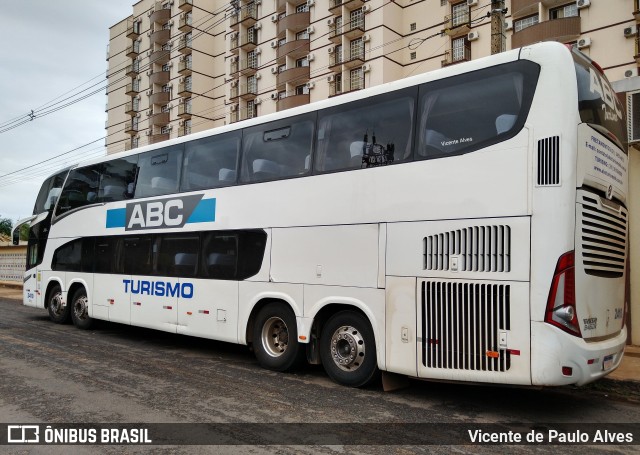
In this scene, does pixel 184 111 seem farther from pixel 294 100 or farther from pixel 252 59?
pixel 294 100

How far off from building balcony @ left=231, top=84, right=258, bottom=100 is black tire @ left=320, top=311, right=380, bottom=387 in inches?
1300

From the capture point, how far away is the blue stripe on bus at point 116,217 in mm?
10914

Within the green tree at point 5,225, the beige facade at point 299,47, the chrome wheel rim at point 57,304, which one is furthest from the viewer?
the green tree at point 5,225

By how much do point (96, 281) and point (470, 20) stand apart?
24091 millimetres

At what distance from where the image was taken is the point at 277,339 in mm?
8102

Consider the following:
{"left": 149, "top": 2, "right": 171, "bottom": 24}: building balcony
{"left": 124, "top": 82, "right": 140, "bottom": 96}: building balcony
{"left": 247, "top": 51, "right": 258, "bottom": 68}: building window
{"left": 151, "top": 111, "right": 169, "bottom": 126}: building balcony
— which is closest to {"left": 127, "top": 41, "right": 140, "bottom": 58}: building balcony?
{"left": 124, "top": 82, "right": 140, "bottom": 96}: building balcony

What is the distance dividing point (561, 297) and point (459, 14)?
88.7 feet

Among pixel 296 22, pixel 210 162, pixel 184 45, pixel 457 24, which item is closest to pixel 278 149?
pixel 210 162

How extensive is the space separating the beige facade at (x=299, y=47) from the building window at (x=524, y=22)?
5 cm

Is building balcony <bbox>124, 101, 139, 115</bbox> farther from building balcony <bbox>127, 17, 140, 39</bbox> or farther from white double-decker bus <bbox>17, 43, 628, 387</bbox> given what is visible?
white double-decker bus <bbox>17, 43, 628, 387</bbox>

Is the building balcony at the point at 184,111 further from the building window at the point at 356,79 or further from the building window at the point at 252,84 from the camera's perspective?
the building window at the point at 356,79

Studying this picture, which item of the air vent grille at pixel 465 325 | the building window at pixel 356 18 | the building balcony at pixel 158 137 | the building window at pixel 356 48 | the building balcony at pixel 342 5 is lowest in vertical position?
the air vent grille at pixel 465 325

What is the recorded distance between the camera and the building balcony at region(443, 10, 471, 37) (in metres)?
27.6

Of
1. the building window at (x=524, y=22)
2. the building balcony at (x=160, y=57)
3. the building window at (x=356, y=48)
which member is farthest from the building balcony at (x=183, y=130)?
the building window at (x=524, y=22)
